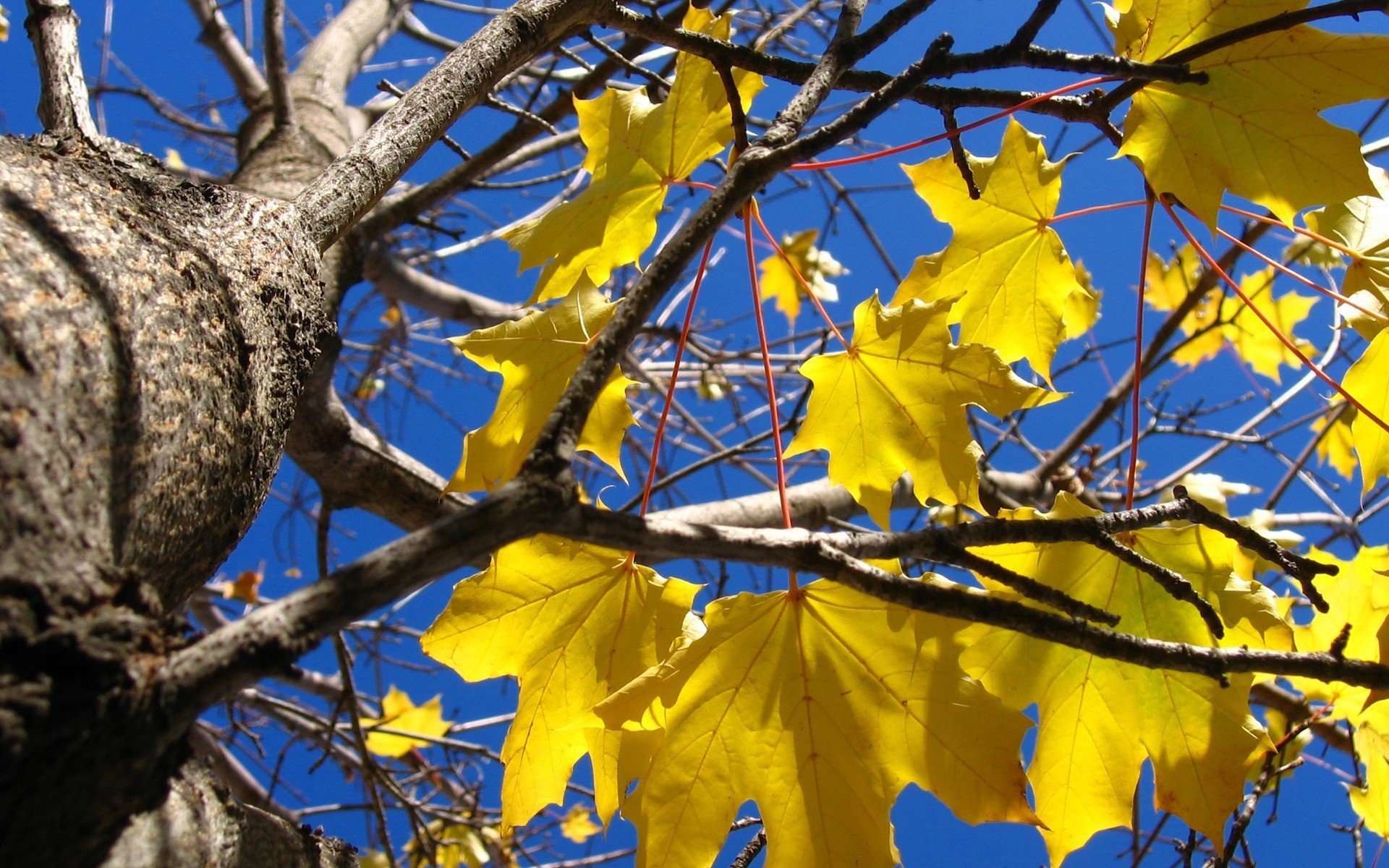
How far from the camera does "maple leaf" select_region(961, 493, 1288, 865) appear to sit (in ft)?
3.02

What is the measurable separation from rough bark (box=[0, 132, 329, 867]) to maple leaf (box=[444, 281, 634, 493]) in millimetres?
246

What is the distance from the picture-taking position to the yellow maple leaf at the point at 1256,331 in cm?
242

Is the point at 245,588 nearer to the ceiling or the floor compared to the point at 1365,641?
nearer to the ceiling

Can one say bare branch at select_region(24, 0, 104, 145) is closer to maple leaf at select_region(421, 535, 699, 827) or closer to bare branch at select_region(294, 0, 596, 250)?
bare branch at select_region(294, 0, 596, 250)

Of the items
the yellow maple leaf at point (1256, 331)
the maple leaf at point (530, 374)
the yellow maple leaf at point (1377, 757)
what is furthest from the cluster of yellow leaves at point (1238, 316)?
the maple leaf at point (530, 374)

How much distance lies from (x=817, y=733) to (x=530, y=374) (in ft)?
1.83

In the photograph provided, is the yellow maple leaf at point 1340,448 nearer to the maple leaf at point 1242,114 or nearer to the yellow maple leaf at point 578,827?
the maple leaf at point 1242,114

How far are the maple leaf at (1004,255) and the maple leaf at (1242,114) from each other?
0.71 ft

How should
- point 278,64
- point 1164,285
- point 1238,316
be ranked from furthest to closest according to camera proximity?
point 1164,285, point 1238,316, point 278,64

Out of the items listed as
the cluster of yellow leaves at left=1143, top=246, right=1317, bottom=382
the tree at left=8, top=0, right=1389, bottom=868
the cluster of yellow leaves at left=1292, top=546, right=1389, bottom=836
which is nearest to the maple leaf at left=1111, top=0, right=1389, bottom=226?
the tree at left=8, top=0, right=1389, bottom=868

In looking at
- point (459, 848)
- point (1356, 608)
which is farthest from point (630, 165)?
point (459, 848)

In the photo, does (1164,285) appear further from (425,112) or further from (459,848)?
(459,848)

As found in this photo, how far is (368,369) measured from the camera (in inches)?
120

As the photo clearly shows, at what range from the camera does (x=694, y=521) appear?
1.03 meters
